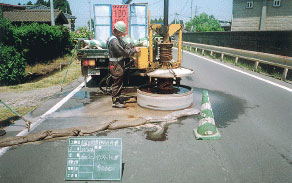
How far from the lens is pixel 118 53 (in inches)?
240

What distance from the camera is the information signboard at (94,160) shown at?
10.1 feet

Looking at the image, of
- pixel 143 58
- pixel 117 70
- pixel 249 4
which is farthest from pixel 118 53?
pixel 249 4

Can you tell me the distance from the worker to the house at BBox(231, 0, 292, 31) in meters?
24.5

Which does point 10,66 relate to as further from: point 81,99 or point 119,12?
point 119,12

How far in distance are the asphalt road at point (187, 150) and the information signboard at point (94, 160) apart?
0.30 metres

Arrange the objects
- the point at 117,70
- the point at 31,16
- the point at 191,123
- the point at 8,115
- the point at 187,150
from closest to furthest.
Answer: the point at 187,150 → the point at 191,123 → the point at 8,115 → the point at 117,70 → the point at 31,16

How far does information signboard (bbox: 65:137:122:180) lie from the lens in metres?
3.09

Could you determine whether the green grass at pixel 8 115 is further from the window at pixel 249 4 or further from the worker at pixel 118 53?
the window at pixel 249 4

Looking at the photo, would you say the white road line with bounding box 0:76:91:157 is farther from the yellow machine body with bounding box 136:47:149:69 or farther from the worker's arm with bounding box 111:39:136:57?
the yellow machine body with bounding box 136:47:149:69

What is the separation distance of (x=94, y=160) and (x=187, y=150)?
1.68 m

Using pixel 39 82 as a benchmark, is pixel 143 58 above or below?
above

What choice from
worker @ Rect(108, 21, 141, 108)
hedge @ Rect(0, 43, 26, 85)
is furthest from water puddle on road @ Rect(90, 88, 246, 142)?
hedge @ Rect(0, 43, 26, 85)

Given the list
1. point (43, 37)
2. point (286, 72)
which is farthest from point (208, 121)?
point (43, 37)

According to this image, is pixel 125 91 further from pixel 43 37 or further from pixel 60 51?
pixel 60 51
